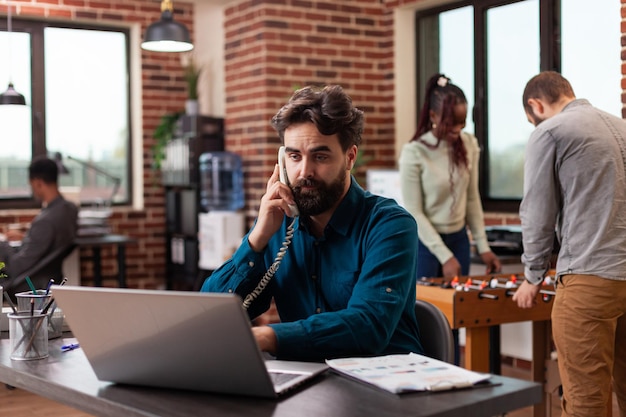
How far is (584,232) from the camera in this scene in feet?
9.78

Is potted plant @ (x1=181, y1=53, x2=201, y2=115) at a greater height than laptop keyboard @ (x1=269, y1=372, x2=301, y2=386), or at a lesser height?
greater

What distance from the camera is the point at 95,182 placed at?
6.74 meters

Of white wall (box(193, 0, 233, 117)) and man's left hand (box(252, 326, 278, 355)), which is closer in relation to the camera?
man's left hand (box(252, 326, 278, 355))

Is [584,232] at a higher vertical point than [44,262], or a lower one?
higher

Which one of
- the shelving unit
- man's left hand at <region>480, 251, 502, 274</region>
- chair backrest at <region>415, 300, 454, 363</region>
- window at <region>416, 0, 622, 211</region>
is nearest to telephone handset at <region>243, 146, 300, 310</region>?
chair backrest at <region>415, 300, 454, 363</region>

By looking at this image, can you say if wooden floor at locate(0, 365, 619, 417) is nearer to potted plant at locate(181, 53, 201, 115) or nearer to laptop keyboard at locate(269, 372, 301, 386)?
potted plant at locate(181, 53, 201, 115)

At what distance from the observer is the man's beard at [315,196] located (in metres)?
2.07

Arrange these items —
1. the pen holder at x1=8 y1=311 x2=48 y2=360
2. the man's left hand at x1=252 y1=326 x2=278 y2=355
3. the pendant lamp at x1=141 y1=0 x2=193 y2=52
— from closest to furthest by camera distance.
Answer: the man's left hand at x1=252 y1=326 x2=278 y2=355, the pen holder at x1=8 y1=311 x2=48 y2=360, the pendant lamp at x1=141 y1=0 x2=193 y2=52

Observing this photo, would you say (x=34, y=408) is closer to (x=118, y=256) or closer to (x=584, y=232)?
(x=118, y=256)

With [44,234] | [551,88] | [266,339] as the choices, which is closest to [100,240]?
[44,234]

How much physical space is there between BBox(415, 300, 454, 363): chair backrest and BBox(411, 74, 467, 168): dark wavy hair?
76.4 inches

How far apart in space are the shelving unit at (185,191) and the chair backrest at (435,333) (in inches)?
167

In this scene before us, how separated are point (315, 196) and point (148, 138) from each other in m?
4.91

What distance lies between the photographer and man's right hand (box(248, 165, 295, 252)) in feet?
6.78
